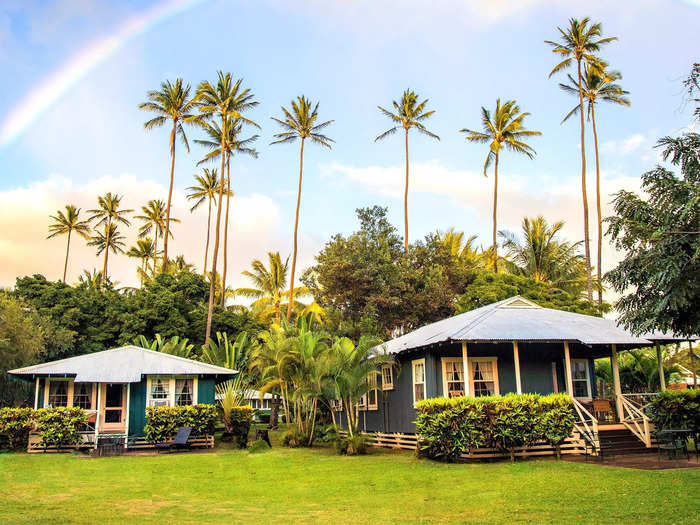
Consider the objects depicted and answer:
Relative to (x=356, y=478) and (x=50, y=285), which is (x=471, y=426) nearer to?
(x=356, y=478)

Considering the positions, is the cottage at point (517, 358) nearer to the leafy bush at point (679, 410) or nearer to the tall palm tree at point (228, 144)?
the leafy bush at point (679, 410)

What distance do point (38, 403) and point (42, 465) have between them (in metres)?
5.49

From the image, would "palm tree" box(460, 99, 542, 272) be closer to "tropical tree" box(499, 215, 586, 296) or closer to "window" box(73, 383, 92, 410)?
"tropical tree" box(499, 215, 586, 296)

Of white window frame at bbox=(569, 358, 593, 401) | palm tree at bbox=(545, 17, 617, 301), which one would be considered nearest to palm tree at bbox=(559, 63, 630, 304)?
palm tree at bbox=(545, 17, 617, 301)

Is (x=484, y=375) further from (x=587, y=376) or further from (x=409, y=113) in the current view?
(x=409, y=113)

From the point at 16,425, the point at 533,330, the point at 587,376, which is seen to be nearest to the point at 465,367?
the point at 533,330

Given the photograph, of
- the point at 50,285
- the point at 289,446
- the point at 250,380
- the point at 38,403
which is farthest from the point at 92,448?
the point at 50,285

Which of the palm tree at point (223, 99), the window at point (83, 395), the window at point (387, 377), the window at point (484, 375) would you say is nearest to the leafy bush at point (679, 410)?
the window at point (484, 375)

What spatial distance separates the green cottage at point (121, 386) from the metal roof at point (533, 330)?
7.47 meters

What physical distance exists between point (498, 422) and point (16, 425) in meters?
15.0

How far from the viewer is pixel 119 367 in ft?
68.7

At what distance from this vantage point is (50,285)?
35312 millimetres

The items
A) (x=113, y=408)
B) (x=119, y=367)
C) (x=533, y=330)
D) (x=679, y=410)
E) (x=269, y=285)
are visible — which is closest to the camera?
(x=679, y=410)

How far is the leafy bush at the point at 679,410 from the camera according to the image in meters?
16.0
